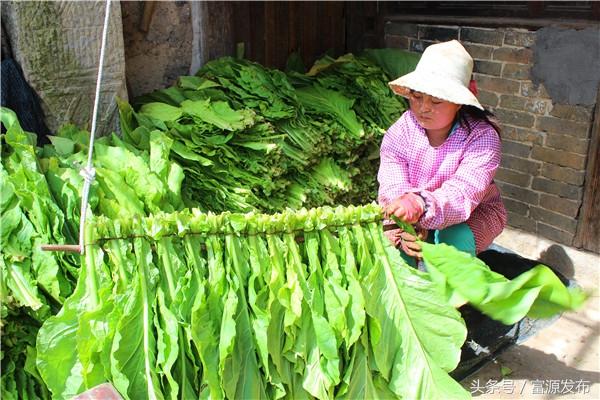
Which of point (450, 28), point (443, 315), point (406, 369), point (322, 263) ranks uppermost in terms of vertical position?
point (450, 28)

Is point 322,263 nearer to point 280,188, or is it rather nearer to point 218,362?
point 218,362

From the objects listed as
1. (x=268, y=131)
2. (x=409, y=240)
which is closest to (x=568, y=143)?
(x=268, y=131)

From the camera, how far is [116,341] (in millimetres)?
1935

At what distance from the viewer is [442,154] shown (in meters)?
2.83

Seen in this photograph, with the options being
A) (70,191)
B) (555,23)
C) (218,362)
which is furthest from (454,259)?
(555,23)

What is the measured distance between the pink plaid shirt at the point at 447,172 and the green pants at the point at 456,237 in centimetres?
11

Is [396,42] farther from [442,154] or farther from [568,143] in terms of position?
[442,154]

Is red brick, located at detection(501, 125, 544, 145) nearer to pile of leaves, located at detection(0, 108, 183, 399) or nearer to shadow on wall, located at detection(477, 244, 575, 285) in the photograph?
shadow on wall, located at detection(477, 244, 575, 285)

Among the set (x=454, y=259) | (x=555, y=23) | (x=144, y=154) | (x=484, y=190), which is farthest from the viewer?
(x=555, y=23)

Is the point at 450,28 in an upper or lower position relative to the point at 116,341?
upper

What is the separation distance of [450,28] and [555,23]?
85 cm

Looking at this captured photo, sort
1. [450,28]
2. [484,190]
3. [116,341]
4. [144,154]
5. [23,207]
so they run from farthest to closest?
[450,28], [144,154], [484,190], [23,207], [116,341]

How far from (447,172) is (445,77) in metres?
0.43

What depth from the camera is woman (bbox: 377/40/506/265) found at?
2.59m
